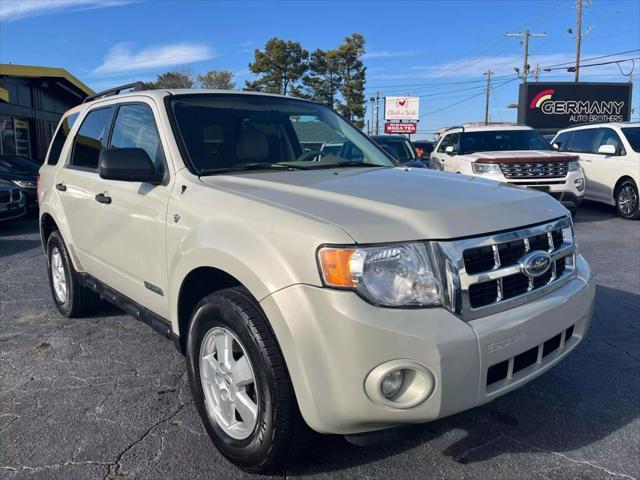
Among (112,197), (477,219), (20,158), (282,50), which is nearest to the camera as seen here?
(477,219)

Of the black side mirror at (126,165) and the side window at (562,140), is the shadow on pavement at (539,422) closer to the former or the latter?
Result: the black side mirror at (126,165)

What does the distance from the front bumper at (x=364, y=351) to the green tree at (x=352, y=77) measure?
43.9m

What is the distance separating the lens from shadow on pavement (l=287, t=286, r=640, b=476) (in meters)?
2.70

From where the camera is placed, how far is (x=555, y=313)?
2508 millimetres

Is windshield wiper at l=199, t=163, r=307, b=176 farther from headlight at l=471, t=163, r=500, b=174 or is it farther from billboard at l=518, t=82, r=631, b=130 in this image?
billboard at l=518, t=82, r=631, b=130

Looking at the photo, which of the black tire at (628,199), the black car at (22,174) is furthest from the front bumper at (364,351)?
the black car at (22,174)

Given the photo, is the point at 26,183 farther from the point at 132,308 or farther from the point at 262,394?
the point at 262,394

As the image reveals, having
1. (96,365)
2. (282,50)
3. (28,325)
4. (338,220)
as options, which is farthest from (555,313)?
(282,50)

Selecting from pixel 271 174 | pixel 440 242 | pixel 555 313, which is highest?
pixel 271 174

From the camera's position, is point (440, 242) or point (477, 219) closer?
point (440, 242)

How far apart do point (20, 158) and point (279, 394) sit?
50.7 feet

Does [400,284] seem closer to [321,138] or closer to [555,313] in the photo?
[555,313]

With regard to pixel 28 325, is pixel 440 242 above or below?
above

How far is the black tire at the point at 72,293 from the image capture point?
181 inches
